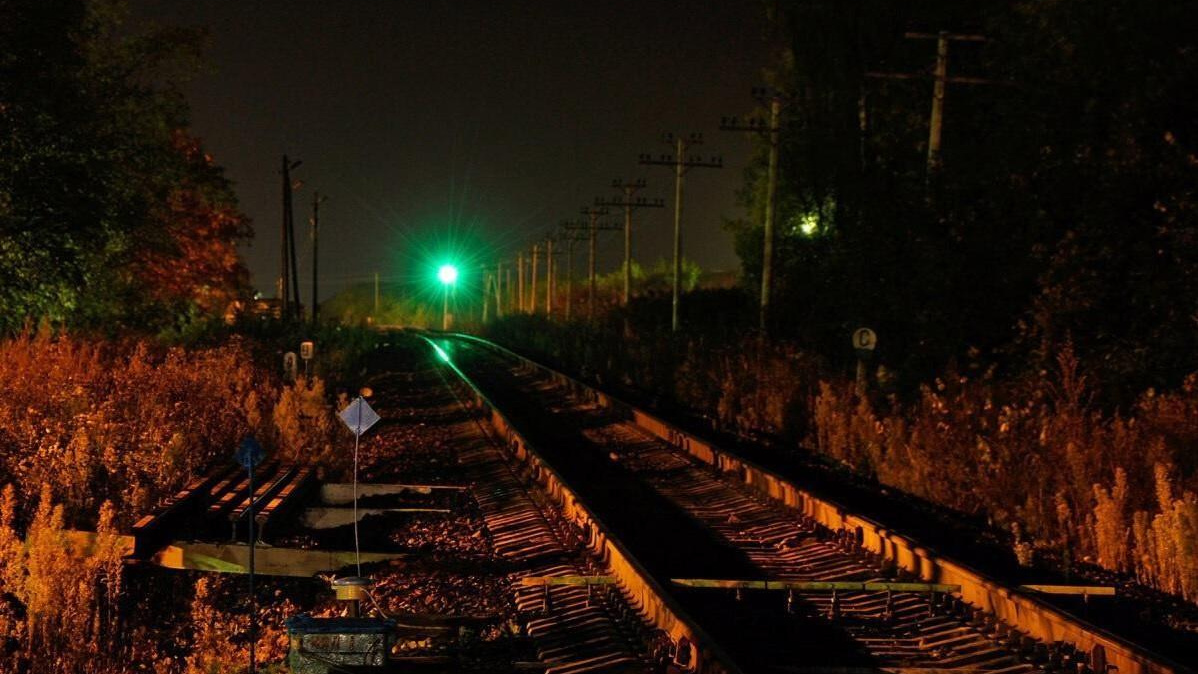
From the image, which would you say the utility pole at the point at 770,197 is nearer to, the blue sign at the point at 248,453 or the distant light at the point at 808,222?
the distant light at the point at 808,222

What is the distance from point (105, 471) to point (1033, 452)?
954 cm

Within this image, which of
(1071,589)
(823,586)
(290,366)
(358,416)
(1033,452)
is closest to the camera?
(1071,589)

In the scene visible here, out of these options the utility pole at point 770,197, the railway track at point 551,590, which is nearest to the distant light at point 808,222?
the utility pole at point 770,197

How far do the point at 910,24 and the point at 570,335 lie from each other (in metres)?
19.8

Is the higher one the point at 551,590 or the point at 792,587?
the point at 792,587

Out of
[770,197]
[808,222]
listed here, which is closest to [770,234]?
[770,197]

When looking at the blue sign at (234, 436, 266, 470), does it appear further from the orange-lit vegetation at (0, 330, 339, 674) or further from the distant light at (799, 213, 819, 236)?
the distant light at (799, 213, 819, 236)

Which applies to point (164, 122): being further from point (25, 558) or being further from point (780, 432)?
point (25, 558)

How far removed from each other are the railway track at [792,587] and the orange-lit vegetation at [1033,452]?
5.77ft

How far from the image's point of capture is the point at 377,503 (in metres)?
13.8

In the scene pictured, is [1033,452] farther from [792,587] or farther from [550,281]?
[550,281]

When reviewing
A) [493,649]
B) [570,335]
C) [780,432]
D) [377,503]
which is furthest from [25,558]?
[570,335]

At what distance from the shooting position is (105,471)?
12344 millimetres

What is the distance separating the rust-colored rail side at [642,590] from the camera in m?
6.44
